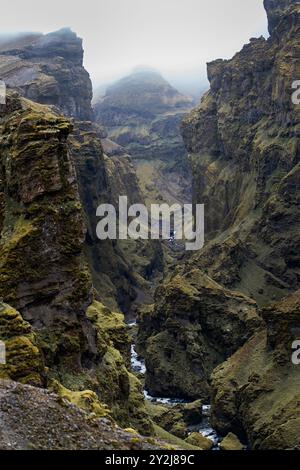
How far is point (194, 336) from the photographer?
117 meters

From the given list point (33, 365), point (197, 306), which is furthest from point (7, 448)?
Answer: point (197, 306)

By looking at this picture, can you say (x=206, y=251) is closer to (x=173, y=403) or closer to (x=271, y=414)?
(x=173, y=403)

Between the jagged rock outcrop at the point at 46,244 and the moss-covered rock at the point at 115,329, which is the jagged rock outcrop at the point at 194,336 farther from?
the jagged rock outcrop at the point at 46,244

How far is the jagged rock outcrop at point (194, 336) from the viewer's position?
114m

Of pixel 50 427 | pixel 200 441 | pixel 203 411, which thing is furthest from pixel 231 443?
pixel 50 427

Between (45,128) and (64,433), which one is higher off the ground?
(45,128)

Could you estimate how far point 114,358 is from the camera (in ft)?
212

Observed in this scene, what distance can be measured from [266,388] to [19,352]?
158 ft

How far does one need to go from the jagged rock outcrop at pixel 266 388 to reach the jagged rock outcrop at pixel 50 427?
41.7 meters

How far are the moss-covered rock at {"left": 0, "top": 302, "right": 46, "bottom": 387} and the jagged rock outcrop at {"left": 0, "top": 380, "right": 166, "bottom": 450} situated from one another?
6639 millimetres

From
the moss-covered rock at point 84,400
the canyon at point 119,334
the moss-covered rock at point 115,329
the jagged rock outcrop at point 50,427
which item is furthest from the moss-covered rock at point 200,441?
the jagged rock outcrop at point 50,427

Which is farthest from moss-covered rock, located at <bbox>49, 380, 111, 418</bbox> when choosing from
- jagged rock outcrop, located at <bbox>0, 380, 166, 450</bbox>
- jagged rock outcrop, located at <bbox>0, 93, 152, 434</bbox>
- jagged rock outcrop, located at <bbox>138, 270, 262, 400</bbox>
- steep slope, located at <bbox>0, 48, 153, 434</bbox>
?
jagged rock outcrop, located at <bbox>138, 270, 262, 400</bbox>

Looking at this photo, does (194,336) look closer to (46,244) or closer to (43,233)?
(46,244)

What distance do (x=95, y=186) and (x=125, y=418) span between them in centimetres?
13799
